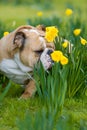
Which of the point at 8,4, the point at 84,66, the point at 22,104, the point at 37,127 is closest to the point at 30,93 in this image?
the point at 22,104

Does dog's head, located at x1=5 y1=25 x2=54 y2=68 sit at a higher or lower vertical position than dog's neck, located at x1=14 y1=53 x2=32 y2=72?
higher

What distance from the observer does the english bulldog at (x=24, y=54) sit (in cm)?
476

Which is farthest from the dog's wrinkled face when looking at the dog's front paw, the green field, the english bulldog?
the dog's front paw

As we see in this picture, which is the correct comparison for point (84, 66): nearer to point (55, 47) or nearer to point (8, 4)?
point (55, 47)

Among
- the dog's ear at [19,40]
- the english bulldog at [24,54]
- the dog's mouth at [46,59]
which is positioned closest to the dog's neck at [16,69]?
the english bulldog at [24,54]

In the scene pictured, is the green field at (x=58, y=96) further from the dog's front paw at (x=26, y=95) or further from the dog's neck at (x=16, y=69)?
the dog's neck at (x=16, y=69)

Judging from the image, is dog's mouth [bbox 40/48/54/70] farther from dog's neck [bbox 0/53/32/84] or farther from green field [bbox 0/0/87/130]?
dog's neck [bbox 0/53/32/84]

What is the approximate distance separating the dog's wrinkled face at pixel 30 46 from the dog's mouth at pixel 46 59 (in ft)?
0.07

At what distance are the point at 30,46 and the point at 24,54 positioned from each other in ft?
0.33

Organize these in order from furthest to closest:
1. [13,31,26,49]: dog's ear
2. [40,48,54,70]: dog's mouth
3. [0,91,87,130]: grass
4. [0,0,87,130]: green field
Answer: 1. [13,31,26,49]: dog's ear
2. [40,48,54,70]: dog's mouth
3. [0,91,87,130]: grass
4. [0,0,87,130]: green field

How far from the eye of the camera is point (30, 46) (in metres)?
4.78

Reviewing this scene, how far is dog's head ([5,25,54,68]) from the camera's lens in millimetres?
4762

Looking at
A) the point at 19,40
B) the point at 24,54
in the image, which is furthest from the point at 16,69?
the point at 19,40

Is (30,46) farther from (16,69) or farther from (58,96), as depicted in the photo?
(58,96)
